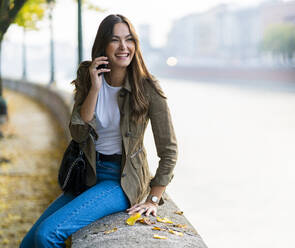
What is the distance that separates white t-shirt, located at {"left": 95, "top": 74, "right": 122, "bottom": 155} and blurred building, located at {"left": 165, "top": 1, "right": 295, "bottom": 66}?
6513 cm

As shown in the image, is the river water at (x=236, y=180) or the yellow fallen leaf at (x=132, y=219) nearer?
the yellow fallen leaf at (x=132, y=219)

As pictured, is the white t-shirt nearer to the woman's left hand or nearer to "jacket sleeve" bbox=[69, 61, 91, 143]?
"jacket sleeve" bbox=[69, 61, 91, 143]

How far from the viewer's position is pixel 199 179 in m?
12.1

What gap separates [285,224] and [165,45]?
324 feet

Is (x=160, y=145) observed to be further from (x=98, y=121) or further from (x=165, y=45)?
(x=165, y=45)

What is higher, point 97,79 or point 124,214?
point 97,79

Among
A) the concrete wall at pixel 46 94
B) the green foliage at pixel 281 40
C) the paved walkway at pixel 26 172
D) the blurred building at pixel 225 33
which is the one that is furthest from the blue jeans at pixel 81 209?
the blurred building at pixel 225 33

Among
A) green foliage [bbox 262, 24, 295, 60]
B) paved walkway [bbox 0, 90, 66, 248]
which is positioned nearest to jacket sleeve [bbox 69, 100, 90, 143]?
paved walkway [bbox 0, 90, 66, 248]

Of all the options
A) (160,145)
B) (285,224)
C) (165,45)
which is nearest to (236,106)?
(285,224)

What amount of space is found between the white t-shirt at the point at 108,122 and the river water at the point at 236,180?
522cm

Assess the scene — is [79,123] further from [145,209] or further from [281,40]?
[281,40]

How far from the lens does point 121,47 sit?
9.66ft

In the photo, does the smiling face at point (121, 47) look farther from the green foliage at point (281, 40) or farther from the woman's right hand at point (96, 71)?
the green foliage at point (281, 40)

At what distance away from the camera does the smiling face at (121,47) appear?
2.93 meters
